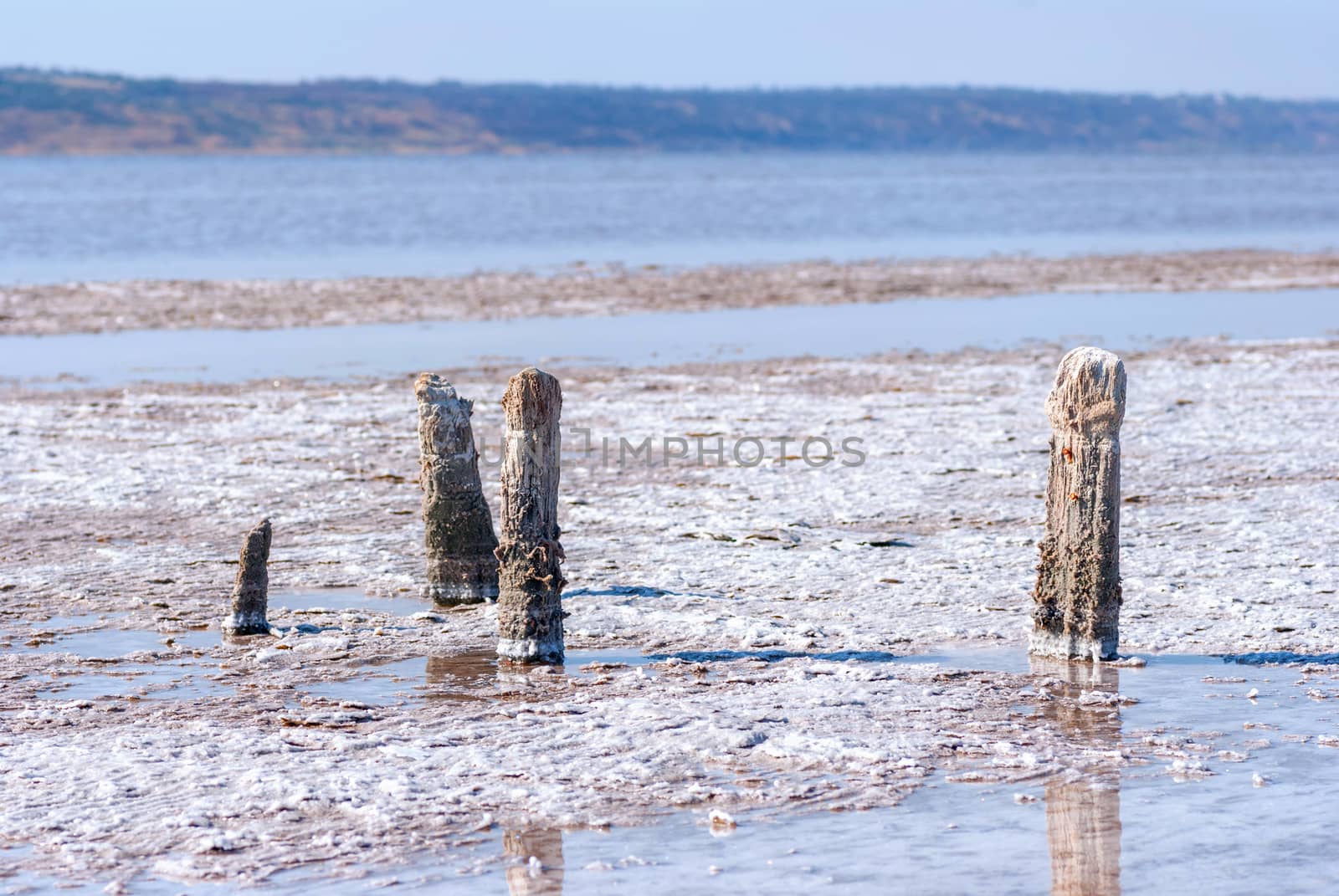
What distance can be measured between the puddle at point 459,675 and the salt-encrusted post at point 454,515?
1208 millimetres

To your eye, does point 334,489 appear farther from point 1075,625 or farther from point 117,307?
point 117,307

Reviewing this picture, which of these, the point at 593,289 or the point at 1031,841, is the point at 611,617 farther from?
the point at 593,289

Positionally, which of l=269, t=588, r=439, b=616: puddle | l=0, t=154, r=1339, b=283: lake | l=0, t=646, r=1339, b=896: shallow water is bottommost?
l=0, t=646, r=1339, b=896: shallow water

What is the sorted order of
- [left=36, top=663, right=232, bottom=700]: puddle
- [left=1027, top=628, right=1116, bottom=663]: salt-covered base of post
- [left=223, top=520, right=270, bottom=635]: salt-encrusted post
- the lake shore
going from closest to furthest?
[left=36, top=663, right=232, bottom=700]: puddle → [left=1027, top=628, right=1116, bottom=663]: salt-covered base of post → [left=223, top=520, right=270, bottom=635]: salt-encrusted post → the lake shore

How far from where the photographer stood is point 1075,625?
9.41 m

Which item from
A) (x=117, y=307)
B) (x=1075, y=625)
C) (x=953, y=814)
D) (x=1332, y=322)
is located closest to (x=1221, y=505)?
(x=1075, y=625)

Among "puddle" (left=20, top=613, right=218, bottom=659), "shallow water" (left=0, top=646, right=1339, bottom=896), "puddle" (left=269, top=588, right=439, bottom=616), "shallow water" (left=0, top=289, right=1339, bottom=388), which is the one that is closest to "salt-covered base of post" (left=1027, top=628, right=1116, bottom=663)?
"shallow water" (left=0, top=646, right=1339, bottom=896)

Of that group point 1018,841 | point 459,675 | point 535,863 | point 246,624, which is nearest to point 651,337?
point 246,624

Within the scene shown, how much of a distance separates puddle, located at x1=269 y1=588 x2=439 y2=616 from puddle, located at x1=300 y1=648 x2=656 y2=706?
1164 mm

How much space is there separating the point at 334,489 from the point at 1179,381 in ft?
33.8

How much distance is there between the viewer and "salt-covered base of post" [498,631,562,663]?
9.50 m

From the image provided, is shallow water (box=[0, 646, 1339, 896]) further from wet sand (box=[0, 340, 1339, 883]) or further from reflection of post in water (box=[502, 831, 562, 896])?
wet sand (box=[0, 340, 1339, 883])

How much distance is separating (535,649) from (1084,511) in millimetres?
3086

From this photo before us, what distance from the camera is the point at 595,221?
6222cm
